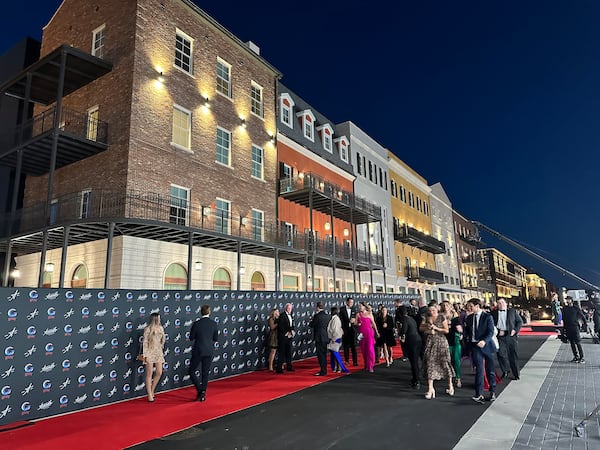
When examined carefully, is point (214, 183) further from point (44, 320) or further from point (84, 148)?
point (44, 320)

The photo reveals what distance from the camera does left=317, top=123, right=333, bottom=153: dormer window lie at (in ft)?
87.9

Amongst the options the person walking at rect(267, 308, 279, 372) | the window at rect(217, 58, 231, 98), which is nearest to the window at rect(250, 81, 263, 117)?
the window at rect(217, 58, 231, 98)

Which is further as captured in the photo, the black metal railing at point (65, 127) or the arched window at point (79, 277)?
the black metal railing at point (65, 127)

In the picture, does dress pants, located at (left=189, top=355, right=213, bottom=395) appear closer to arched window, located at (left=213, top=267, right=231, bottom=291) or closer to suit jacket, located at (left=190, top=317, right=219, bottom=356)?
suit jacket, located at (left=190, top=317, right=219, bottom=356)

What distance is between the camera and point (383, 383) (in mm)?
9305

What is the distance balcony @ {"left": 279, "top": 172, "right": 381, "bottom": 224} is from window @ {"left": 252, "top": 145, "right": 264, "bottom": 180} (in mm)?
1460

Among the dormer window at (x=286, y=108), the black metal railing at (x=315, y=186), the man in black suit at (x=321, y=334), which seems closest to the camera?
the man in black suit at (x=321, y=334)

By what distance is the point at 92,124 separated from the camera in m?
16.2

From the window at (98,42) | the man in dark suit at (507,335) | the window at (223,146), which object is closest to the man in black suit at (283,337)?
the man in dark suit at (507,335)

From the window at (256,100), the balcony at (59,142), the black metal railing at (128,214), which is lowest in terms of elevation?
the black metal railing at (128,214)

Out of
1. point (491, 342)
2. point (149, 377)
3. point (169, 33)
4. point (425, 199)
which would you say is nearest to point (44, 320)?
point (149, 377)

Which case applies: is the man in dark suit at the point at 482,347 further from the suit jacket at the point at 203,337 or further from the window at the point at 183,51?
the window at the point at 183,51

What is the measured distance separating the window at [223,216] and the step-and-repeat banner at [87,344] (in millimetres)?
6421

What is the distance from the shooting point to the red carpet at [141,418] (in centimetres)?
573
